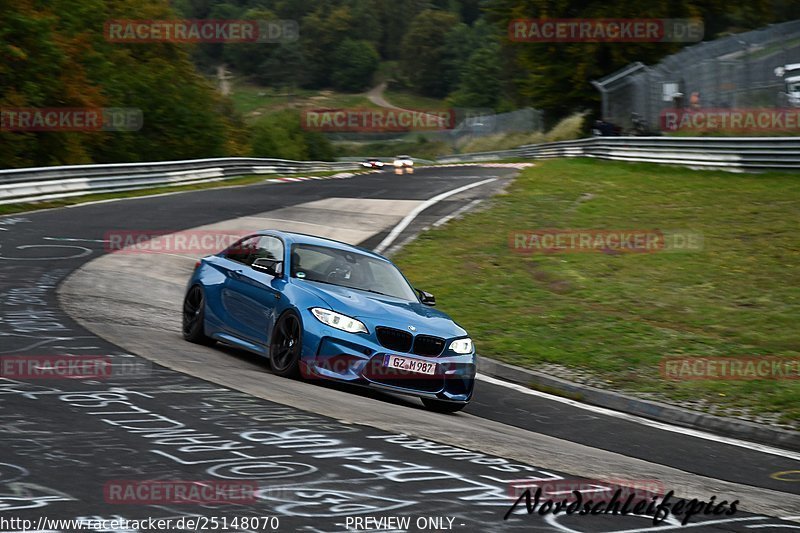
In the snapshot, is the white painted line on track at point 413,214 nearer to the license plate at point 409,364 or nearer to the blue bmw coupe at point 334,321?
the blue bmw coupe at point 334,321

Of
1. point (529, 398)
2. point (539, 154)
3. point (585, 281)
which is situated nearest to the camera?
point (529, 398)

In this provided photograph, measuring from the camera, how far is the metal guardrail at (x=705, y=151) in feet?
91.7

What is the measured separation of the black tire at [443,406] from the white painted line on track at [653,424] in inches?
59.6

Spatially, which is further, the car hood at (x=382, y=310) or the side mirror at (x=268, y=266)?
the side mirror at (x=268, y=266)

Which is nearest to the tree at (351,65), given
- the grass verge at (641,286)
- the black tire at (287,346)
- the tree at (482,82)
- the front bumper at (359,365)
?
the tree at (482,82)

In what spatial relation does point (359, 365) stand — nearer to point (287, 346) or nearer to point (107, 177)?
point (287, 346)

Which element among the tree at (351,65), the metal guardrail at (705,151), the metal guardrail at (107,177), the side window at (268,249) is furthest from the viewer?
the tree at (351,65)

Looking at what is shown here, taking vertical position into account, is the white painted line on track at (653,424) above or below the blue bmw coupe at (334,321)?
below

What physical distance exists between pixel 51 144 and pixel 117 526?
128ft

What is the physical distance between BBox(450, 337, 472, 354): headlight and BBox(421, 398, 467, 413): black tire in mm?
508

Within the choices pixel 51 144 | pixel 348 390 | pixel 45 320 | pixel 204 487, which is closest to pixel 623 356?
pixel 348 390

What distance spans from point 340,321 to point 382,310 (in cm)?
50

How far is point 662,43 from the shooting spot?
55062mm

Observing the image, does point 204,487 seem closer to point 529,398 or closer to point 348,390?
point 348,390
